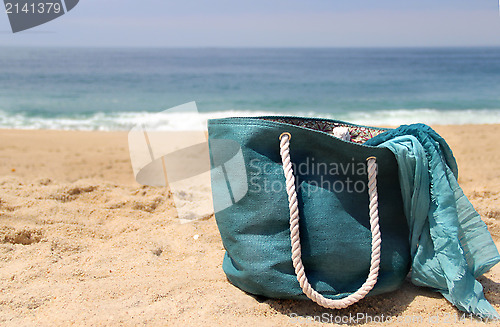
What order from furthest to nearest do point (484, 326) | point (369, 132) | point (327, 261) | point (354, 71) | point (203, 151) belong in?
point (354, 71), point (203, 151), point (369, 132), point (327, 261), point (484, 326)

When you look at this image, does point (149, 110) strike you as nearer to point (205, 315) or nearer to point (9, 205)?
point (9, 205)

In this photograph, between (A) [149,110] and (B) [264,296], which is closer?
(B) [264,296]

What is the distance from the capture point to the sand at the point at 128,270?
5.90 ft

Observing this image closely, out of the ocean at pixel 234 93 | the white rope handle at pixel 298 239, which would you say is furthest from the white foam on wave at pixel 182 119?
the white rope handle at pixel 298 239

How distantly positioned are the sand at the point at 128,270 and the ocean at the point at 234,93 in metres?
6.04

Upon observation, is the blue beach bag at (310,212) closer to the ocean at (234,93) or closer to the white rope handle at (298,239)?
the white rope handle at (298,239)

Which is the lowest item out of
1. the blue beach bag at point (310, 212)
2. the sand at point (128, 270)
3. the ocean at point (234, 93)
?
the ocean at point (234, 93)

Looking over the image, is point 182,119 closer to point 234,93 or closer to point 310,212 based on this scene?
point 234,93

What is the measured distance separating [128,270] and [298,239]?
0.96m

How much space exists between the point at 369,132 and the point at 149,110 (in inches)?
414

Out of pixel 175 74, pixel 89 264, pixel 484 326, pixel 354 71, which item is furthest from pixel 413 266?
pixel 354 71

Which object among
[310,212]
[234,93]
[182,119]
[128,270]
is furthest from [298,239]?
[234,93]

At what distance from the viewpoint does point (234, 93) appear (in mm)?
15766

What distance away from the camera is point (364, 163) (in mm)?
1899
